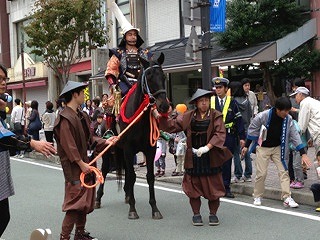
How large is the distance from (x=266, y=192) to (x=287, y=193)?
3.00ft

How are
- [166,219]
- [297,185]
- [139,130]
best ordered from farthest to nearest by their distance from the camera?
[297,185]
[139,130]
[166,219]

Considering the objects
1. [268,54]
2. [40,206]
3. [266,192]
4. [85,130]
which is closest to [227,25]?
[268,54]

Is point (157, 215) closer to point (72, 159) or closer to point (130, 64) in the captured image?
point (72, 159)

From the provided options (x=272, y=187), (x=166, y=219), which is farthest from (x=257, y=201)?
(x=166, y=219)

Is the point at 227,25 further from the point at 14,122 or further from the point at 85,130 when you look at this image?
the point at 85,130

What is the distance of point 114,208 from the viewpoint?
7.80 m

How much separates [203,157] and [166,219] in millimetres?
1192

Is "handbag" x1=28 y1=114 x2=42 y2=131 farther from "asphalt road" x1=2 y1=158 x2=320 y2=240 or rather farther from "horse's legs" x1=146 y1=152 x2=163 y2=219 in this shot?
"horse's legs" x1=146 y1=152 x2=163 y2=219

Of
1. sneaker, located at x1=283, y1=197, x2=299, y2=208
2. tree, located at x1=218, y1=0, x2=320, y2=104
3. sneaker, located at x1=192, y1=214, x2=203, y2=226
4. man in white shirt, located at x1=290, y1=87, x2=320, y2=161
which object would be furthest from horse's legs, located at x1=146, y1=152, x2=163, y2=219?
tree, located at x1=218, y1=0, x2=320, y2=104

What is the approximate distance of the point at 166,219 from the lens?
22.6 ft

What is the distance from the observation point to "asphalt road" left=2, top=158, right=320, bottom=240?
6.04 metres

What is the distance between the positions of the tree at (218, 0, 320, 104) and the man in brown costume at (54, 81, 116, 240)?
1035 centimetres

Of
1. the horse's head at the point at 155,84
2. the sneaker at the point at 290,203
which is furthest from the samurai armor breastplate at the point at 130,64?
the sneaker at the point at 290,203

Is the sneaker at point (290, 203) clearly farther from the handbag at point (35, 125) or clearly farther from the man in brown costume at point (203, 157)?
the handbag at point (35, 125)
